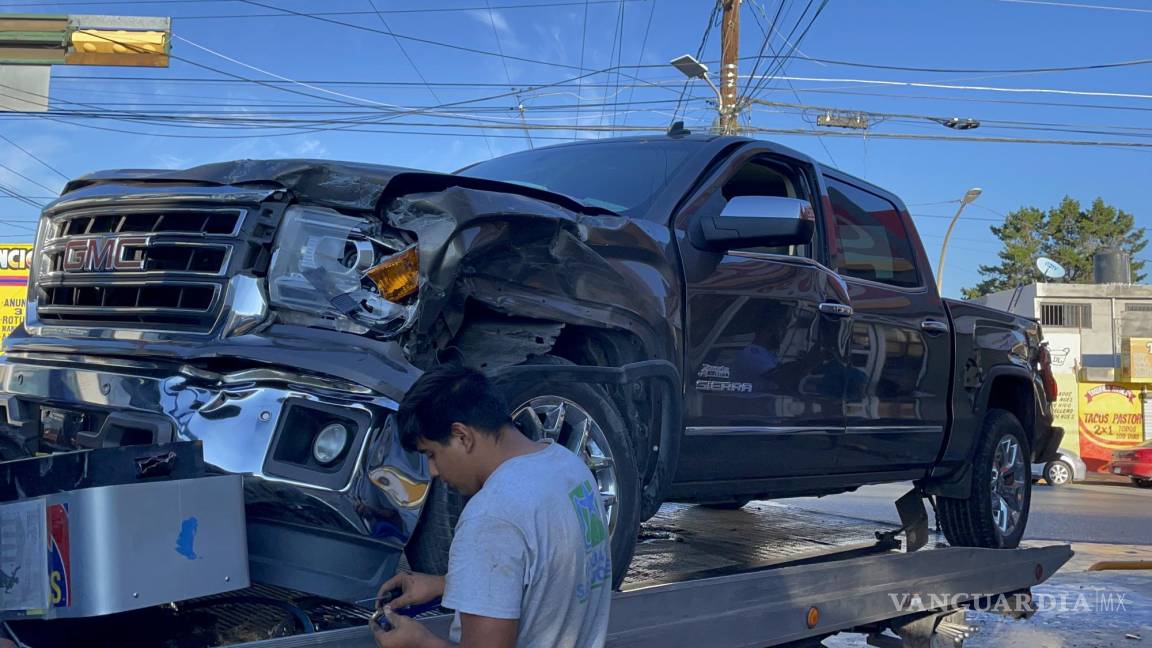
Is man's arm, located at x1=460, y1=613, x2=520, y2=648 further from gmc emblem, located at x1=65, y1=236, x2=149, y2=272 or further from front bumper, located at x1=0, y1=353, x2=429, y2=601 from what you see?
gmc emblem, located at x1=65, y1=236, x2=149, y2=272

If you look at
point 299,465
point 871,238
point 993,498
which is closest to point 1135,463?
point 993,498

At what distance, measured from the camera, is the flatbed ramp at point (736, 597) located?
2.82m

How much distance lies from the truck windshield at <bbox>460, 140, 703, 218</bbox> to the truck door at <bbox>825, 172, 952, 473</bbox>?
1011 millimetres

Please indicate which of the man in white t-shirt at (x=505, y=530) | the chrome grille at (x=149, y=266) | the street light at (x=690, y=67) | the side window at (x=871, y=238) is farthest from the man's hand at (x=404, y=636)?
the street light at (x=690, y=67)

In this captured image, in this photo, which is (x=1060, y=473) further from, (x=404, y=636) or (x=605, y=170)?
(x=404, y=636)

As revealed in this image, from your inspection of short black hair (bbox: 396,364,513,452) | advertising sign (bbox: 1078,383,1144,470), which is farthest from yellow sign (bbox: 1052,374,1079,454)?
short black hair (bbox: 396,364,513,452)

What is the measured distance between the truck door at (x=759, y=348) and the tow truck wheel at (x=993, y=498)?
1.55 metres

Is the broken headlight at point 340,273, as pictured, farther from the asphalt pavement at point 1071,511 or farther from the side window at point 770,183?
the asphalt pavement at point 1071,511

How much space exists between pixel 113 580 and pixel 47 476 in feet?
1.27

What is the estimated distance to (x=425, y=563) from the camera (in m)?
2.84

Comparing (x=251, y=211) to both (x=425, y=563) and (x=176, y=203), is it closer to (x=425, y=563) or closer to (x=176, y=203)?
(x=176, y=203)

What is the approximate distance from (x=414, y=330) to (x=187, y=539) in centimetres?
82

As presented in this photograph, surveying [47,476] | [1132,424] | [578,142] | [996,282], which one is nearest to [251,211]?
[47,476]

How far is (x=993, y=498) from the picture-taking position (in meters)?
5.90
